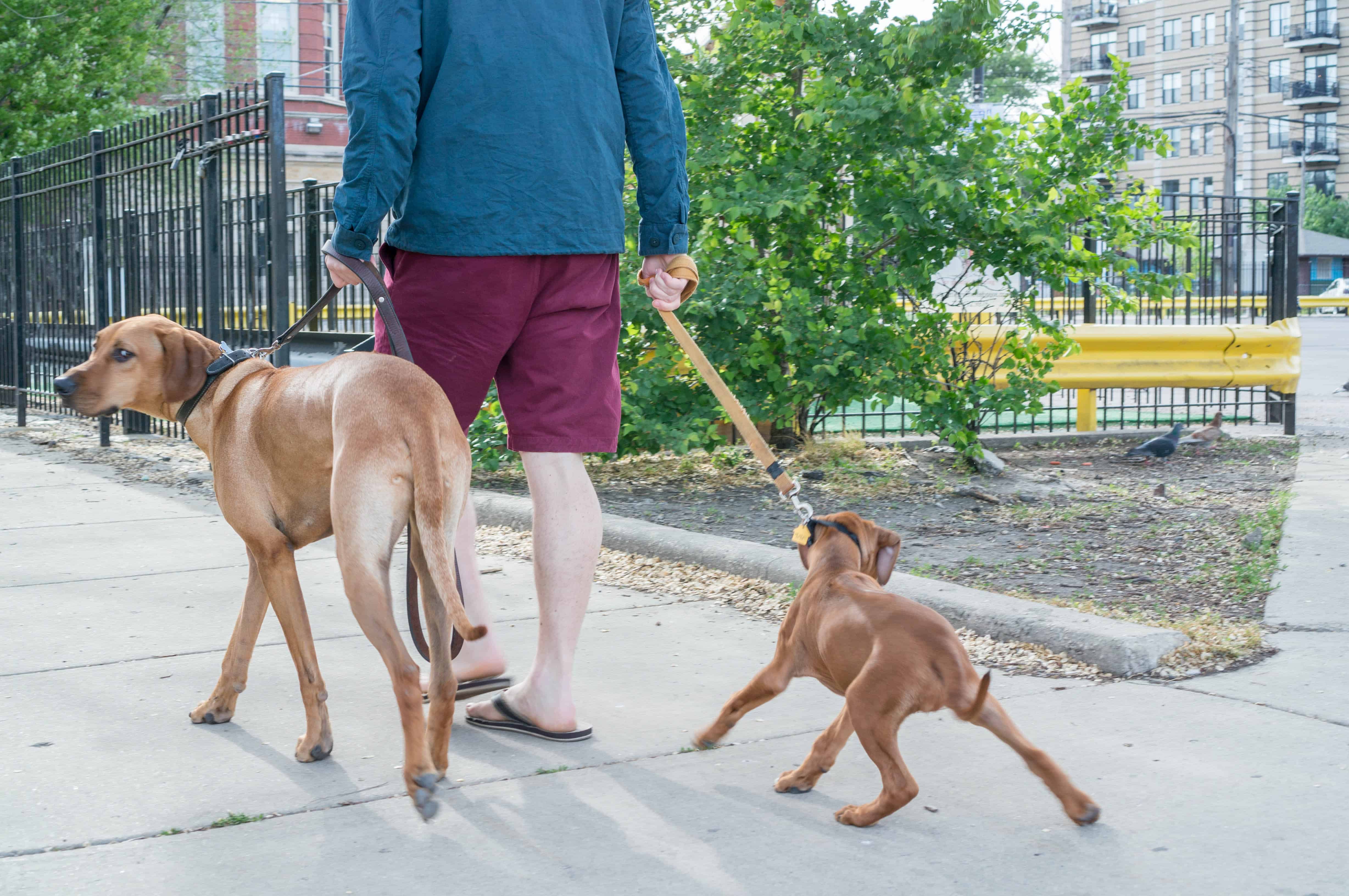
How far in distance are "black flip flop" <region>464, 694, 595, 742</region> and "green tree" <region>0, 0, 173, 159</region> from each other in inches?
609

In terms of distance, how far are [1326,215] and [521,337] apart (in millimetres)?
77565

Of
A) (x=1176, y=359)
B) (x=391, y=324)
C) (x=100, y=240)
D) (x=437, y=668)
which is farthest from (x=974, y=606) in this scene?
(x=100, y=240)

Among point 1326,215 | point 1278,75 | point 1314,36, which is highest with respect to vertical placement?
point 1314,36

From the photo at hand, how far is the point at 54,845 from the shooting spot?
247 centimetres

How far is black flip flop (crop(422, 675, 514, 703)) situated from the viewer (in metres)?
3.44

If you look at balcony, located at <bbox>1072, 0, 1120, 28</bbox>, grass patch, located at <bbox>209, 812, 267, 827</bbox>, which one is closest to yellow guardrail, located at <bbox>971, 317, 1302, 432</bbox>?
grass patch, located at <bbox>209, 812, 267, 827</bbox>

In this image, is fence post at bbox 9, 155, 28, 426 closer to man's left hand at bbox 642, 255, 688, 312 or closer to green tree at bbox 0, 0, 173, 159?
green tree at bbox 0, 0, 173, 159

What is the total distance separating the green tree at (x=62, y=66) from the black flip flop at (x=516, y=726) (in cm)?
1547

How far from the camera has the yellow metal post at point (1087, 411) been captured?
9484mm

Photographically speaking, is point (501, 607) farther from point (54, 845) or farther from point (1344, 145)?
point (1344, 145)

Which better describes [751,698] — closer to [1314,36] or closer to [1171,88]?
[1314,36]

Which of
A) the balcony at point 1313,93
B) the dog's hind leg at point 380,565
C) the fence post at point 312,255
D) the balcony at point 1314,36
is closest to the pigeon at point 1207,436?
the fence post at point 312,255

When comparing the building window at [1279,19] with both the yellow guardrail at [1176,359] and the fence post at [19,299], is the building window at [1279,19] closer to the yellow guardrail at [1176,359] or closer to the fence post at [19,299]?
the yellow guardrail at [1176,359]

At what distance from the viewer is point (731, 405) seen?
10.8 ft
